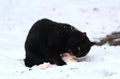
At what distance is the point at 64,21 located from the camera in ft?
48.5

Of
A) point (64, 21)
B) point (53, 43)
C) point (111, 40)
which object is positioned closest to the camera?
point (53, 43)

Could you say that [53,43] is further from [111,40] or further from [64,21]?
[64,21]

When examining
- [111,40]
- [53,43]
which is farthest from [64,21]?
[53,43]

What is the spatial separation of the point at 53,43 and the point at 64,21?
21.2 ft

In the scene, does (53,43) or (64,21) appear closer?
(53,43)

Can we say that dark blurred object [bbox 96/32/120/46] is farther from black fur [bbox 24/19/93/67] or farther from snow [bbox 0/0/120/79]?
black fur [bbox 24/19/93/67]

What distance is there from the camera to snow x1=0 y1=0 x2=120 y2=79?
281 inches

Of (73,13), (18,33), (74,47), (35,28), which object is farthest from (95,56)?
(73,13)

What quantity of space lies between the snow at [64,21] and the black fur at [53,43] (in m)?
0.26

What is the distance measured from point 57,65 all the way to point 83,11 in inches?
296

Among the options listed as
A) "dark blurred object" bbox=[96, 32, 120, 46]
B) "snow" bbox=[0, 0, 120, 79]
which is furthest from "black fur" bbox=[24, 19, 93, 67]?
"dark blurred object" bbox=[96, 32, 120, 46]

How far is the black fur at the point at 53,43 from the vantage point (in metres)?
8.38

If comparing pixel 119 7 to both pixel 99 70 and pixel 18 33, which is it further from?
pixel 99 70

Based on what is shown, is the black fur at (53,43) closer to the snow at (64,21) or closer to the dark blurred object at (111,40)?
the snow at (64,21)
